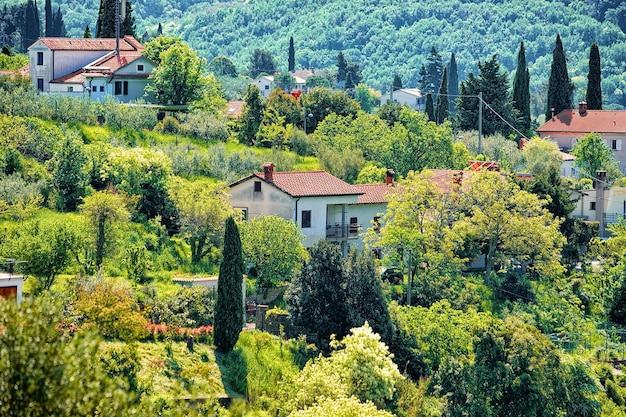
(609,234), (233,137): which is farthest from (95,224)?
(609,234)

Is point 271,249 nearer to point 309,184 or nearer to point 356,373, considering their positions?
point 309,184

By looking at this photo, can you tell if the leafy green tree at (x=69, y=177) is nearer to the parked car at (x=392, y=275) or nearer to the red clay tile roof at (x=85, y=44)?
the parked car at (x=392, y=275)

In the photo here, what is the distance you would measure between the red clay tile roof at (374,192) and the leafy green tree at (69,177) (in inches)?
469

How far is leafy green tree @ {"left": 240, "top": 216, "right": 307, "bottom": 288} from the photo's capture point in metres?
51.1

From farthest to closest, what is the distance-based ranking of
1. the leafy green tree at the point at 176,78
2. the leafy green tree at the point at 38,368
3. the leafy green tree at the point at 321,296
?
1. the leafy green tree at the point at 176,78
2. the leafy green tree at the point at 321,296
3. the leafy green tree at the point at 38,368

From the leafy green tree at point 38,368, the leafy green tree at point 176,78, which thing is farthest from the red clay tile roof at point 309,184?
the leafy green tree at point 38,368

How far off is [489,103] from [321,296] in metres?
50.6

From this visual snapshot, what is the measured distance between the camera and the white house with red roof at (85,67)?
240ft

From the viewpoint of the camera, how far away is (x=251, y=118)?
75.1m

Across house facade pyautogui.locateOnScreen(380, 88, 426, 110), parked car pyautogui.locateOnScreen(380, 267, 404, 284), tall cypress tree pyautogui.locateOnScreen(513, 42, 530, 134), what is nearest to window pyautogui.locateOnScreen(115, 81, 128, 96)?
parked car pyautogui.locateOnScreen(380, 267, 404, 284)

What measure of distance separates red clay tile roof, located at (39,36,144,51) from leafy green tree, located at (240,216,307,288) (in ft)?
88.3

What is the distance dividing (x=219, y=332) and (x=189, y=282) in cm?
486

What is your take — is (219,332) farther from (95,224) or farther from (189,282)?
(95,224)

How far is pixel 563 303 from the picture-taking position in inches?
2199
